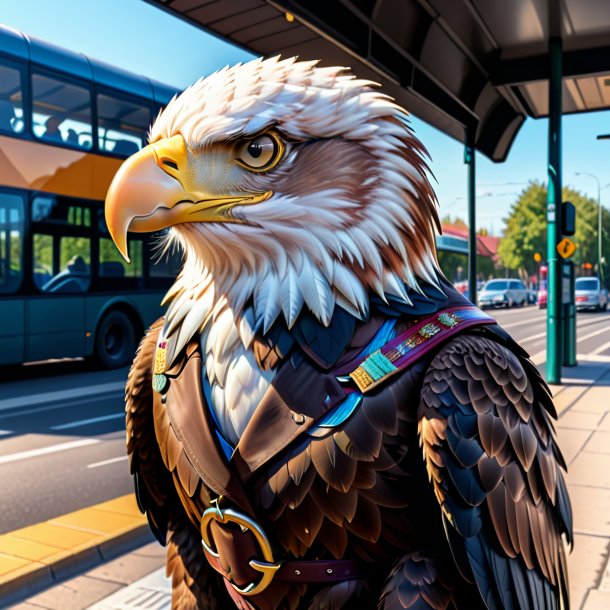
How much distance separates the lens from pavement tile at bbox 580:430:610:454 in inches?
212

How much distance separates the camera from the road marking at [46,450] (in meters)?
5.54

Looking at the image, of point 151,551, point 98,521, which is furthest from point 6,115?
point 151,551

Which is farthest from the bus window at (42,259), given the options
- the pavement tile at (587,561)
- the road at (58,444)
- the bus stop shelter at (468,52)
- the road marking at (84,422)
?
the pavement tile at (587,561)

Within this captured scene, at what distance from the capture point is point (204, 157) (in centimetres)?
107

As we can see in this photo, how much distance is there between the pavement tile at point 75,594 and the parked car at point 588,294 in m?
33.1

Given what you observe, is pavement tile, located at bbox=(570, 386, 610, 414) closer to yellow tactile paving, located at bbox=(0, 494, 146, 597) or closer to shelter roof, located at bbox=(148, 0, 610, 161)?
shelter roof, located at bbox=(148, 0, 610, 161)

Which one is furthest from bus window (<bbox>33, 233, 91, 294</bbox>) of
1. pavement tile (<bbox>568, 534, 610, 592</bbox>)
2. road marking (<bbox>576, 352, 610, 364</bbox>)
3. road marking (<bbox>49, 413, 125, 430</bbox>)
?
road marking (<bbox>576, 352, 610, 364</bbox>)

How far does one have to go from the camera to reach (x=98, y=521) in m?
3.86

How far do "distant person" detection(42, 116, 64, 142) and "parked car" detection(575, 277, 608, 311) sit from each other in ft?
93.6

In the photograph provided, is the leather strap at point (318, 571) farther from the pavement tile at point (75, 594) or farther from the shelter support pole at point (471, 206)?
the shelter support pole at point (471, 206)

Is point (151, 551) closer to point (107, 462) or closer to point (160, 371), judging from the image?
point (107, 462)

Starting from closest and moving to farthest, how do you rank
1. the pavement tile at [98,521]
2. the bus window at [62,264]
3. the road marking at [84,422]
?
the pavement tile at [98,521] → the road marking at [84,422] → the bus window at [62,264]

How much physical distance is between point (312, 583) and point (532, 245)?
6080cm

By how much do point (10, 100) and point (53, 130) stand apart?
775mm
